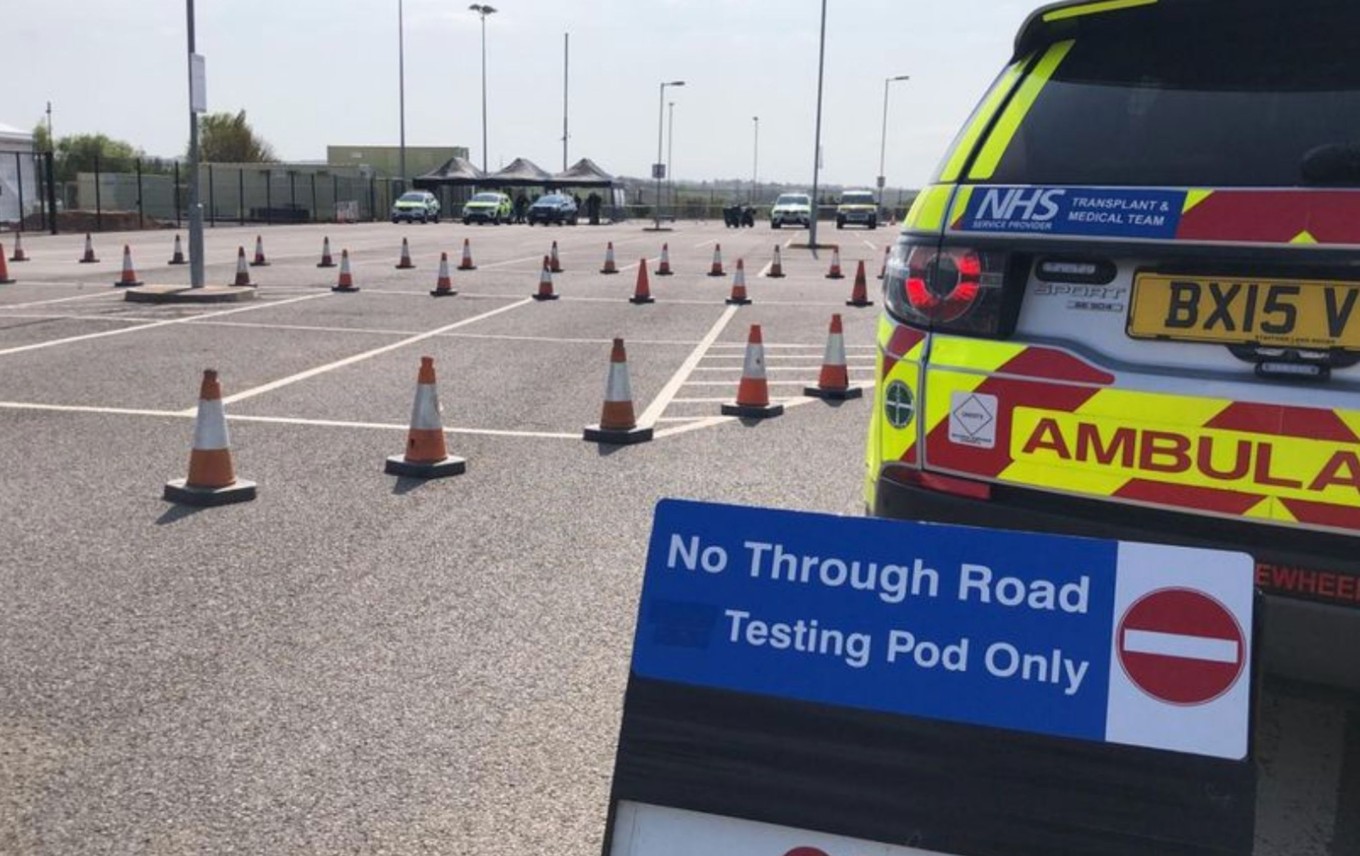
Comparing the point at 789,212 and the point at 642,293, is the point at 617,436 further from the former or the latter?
the point at 789,212

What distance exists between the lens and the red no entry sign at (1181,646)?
2207 millimetres

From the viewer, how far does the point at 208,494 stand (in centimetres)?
682

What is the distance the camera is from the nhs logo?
10.6 feet

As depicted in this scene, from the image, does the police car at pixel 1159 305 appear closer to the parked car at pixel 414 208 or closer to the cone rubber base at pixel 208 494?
the cone rubber base at pixel 208 494

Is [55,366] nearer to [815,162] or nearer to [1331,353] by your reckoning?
[1331,353]

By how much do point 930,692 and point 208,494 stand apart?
209 inches

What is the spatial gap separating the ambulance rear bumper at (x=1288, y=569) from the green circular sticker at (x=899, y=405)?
44 centimetres

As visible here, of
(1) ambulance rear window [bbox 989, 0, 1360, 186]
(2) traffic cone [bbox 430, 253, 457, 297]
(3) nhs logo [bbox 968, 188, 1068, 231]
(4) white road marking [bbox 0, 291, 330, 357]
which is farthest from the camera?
(2) traffic cone [bbox 430, 253, 457, 297]

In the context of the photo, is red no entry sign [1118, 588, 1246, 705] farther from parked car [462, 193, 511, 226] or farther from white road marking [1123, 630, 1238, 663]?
parked car [462, 193, 511, 226]

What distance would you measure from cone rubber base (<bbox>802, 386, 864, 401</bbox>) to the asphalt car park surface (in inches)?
6.2

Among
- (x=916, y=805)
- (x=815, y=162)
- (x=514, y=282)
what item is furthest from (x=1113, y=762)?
(x=815, y=162)

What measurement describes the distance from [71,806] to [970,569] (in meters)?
2.47

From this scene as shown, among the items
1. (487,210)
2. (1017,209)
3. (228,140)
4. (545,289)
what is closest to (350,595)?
(1017,209)

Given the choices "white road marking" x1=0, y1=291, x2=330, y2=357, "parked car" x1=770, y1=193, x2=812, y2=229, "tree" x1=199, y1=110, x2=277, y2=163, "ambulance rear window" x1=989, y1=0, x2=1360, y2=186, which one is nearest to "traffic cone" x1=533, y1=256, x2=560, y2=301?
"white road marking" x1=0, y1=291, x2=330, y2=357
